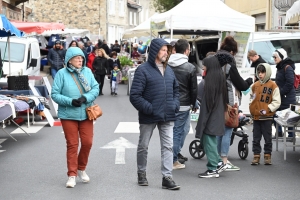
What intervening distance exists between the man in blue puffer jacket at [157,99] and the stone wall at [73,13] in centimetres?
5462

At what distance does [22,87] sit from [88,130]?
675 cm

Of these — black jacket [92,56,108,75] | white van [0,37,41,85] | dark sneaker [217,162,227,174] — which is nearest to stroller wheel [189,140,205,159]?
dark sneaker [217,162,227,174]

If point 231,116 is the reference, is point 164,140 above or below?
below

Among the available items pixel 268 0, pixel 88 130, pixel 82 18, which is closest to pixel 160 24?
pixel 88 130

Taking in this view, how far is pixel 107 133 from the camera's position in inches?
539

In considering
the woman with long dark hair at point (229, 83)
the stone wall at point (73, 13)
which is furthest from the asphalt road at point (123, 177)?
the stone wall at point (73, 13)

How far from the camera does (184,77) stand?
9336 millimetres

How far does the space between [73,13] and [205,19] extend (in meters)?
45.9

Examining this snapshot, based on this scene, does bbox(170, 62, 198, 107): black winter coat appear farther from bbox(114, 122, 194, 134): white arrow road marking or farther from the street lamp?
the street lamp

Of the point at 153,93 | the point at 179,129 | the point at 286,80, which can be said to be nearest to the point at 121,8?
the point at 286,80

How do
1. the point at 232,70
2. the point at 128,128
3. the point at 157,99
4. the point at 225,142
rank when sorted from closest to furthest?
1. the point at 157,99
2. the point at 232,70
3. the point at 225,142
4. the point at 128,128

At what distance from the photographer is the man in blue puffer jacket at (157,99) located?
8.09m

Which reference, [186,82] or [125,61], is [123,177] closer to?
[186,82]

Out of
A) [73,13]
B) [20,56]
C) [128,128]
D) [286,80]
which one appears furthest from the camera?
[73,13]
